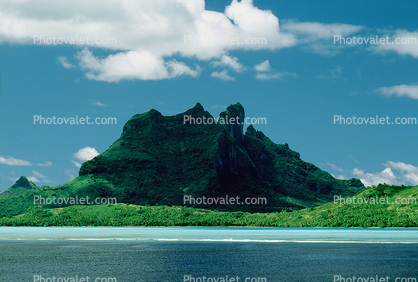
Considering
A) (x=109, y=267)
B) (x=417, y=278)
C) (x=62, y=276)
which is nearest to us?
(x=417, y=278)

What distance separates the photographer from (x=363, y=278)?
37.2m

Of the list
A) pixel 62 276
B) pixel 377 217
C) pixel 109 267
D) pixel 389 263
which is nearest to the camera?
pixel 62 276

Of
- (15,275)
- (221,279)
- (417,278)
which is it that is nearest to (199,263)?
(221,279)

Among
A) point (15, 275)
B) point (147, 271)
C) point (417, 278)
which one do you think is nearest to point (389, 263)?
point (417, 278)

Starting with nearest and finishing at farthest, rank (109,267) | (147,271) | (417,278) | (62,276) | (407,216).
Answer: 1. (417,278)
2. (62,276)
3. (147,271)
4. (109,267)
5. (407,216)

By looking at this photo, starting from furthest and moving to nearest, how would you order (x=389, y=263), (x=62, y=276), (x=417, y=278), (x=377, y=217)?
(x=377, y=217) → (x=389, y=263) → (x=62, y=276) → (x=417, y=278)

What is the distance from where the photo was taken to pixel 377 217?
199 m

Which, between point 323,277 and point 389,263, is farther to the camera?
point 389,263

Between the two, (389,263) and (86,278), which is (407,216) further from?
(86,278)

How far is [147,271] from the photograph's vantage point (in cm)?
4197

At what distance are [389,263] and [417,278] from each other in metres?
12.8

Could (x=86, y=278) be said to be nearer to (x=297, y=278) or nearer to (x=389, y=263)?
(x=297, y=278)

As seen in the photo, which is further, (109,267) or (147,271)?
(109,267)

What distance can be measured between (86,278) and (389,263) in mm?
33096
